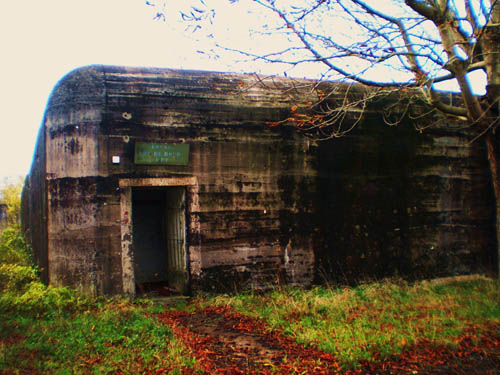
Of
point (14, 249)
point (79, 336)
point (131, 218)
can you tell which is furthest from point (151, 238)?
point (79, 336)

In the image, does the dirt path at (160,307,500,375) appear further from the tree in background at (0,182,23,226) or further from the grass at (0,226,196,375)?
the tree in background at (0,182,23,226)

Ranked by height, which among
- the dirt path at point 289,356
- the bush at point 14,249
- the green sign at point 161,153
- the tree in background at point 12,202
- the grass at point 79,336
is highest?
the green sign at point 161,153

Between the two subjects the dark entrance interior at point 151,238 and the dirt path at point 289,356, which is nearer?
the dirt path at point 289,356

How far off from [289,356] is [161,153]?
379 cm

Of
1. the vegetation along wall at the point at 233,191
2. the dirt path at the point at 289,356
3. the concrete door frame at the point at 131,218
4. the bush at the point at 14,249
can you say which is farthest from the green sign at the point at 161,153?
the bush at the point at 14,249

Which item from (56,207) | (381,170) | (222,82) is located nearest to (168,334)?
(56,207)

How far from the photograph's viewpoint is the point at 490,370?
4285 mm

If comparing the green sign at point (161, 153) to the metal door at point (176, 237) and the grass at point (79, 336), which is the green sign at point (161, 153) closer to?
the metal door at point (176, 237)

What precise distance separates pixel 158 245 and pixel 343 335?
5491 mm

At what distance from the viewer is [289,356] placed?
464 cm

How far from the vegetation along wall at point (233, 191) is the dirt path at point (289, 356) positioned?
170 centimetres

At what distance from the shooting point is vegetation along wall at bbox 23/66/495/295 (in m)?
6.59

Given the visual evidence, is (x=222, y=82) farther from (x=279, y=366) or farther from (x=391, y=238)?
(x=279, y=366)

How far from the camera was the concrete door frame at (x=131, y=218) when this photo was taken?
21.9 ft
